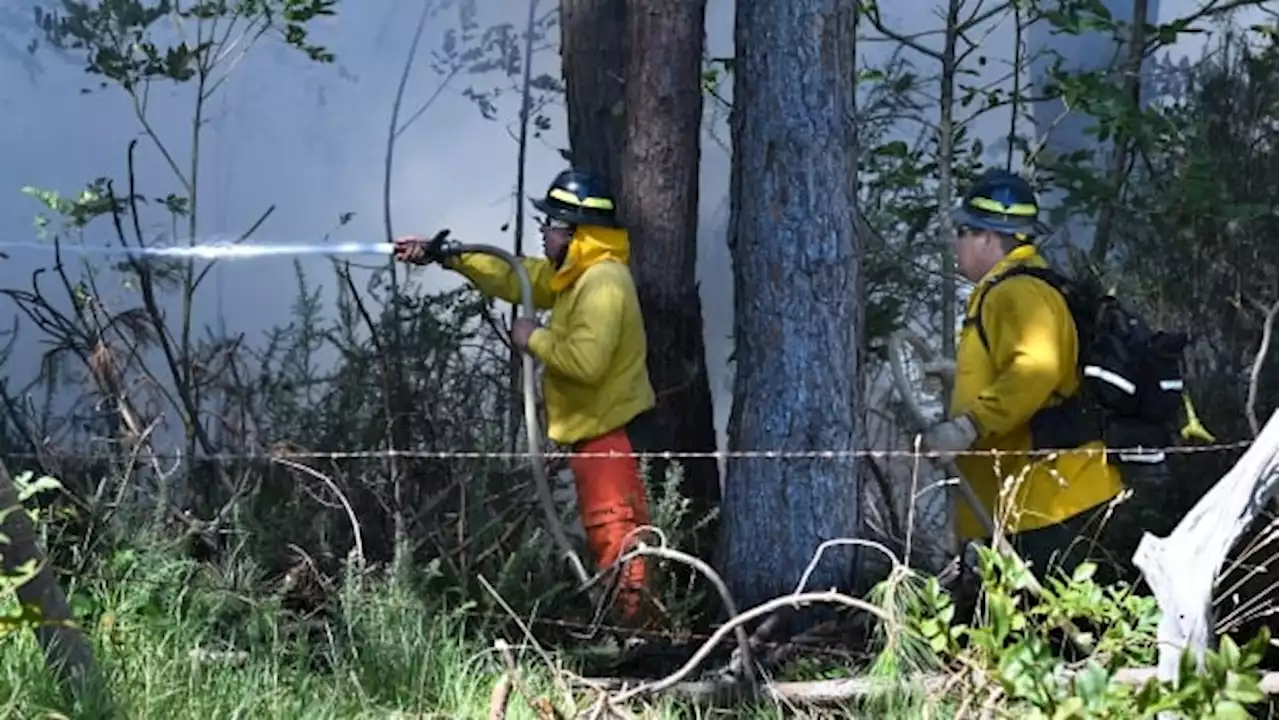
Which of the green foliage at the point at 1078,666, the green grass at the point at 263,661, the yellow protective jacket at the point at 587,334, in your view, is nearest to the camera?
the green foliage at the point at 1078,666

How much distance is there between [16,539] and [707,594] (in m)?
2.43

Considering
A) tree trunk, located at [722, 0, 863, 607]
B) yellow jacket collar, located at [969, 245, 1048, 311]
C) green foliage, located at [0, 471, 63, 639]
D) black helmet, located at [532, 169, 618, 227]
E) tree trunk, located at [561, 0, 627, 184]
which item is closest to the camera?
green foliage, located at [0, 471, 63, 639]

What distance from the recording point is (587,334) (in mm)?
5871

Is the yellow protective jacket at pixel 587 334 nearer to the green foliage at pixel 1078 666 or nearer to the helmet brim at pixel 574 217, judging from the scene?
the helmet brim at pixel 574 217

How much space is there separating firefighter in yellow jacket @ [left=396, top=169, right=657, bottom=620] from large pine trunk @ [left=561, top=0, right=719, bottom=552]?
680 millimetres

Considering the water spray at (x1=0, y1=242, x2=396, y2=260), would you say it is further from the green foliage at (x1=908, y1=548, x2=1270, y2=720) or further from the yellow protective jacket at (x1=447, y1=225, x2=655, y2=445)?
the green foliage at (x1=908, y1=548, x2=1270, y2=720)

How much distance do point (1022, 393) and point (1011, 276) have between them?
1.11ft

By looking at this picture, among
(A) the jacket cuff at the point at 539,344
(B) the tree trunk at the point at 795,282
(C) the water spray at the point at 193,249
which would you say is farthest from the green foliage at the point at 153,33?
(B) the tree trunk at the point at 795,282

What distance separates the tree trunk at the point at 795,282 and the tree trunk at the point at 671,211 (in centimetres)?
72

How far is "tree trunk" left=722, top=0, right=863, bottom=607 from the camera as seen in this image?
→ 5770 millimetres

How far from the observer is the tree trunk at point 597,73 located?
Answer: 691 centimetres

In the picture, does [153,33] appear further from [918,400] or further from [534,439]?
[918,400]

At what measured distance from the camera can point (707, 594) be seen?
603 cm

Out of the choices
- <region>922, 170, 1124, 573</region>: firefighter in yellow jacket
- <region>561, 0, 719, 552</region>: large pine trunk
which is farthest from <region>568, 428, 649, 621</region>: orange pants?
<region>922, 170, 1124, 573</region>: firefighter in yellow jacket
